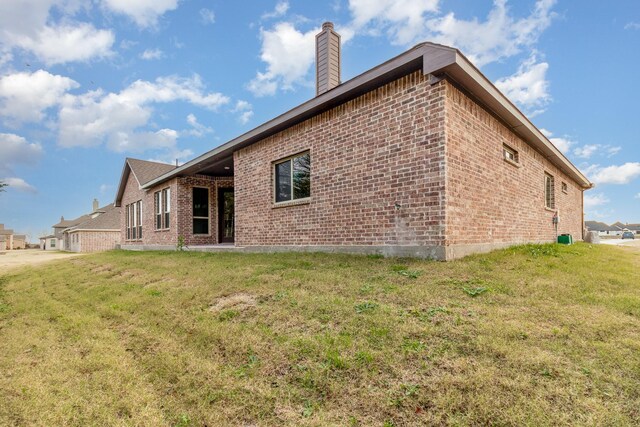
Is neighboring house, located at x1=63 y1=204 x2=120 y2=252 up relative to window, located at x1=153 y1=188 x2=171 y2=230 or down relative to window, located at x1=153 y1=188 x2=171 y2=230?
down

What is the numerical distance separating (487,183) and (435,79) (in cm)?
283

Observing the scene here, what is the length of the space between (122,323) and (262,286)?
7.15 feet

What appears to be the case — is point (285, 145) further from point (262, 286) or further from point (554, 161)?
point (554, 161)

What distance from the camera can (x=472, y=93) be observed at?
23.6 feet

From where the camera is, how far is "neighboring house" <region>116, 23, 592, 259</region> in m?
6.31

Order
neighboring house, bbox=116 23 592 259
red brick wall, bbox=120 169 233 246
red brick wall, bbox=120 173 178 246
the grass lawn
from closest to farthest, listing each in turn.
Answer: the grass lawn → neighboring house, bbox=116 23 592 259 → red brick wall, bbox=120 169 233 246 → red brick wall, bbox=120 173 178 246

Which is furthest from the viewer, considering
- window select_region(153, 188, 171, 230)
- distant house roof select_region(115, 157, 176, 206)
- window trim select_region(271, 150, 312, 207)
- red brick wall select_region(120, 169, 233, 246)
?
distant house roof select_region(115, 157, 176, 206)

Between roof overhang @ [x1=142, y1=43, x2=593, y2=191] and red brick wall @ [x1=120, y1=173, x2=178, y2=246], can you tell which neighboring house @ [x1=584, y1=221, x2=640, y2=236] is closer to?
roof overhang @ [x1=142, y1=43, x2=593, y2=191]

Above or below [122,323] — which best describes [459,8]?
above

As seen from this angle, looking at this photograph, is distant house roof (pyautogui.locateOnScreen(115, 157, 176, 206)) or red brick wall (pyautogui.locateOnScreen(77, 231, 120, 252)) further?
red brick wall (pyautogui.locateOnScreen(77, 231, 120, 252))

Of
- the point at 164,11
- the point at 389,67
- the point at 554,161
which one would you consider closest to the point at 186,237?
the point at 164,11

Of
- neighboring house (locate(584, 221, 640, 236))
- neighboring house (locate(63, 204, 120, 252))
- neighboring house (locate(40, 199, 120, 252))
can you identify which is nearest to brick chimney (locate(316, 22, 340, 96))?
neighboring house (locate(40, 199, 120, 252))

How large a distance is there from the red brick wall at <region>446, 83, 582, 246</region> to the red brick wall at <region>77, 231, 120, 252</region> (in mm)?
37832

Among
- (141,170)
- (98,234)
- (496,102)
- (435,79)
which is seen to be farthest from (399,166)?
(98,234)
